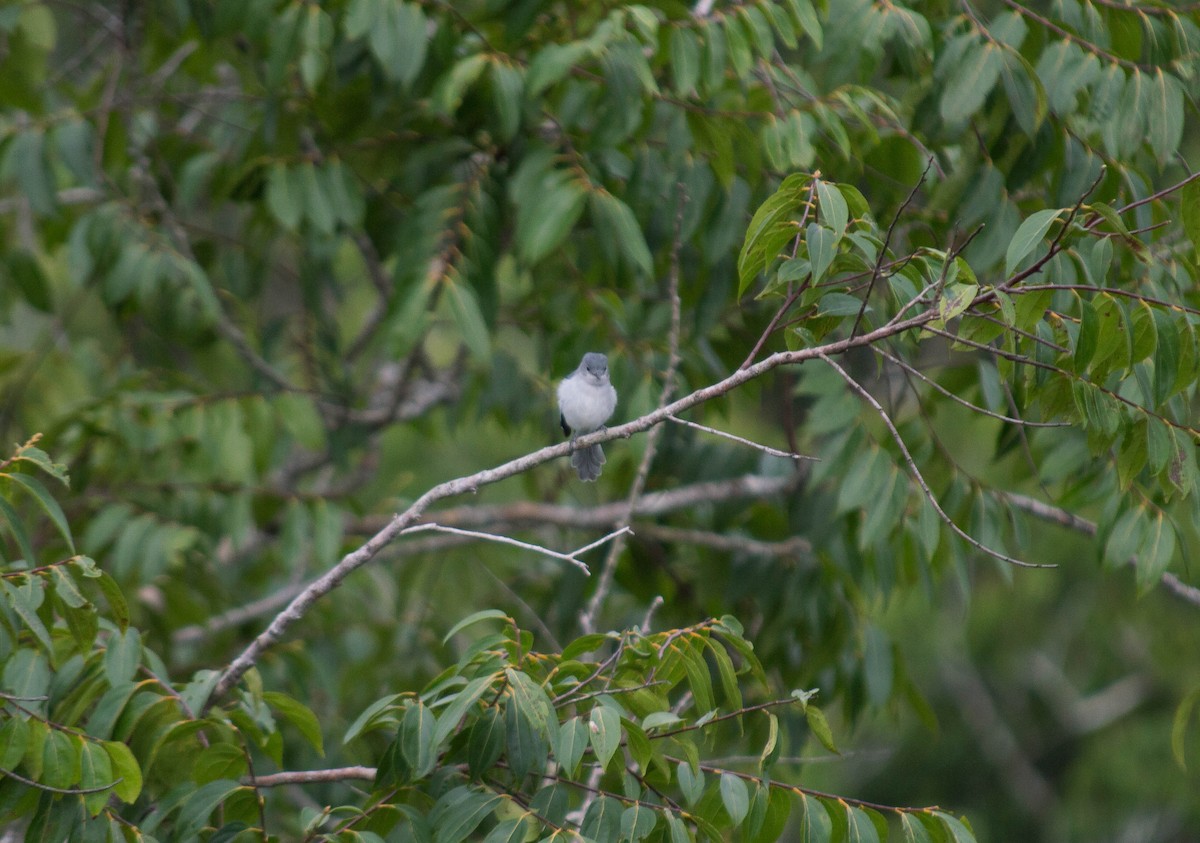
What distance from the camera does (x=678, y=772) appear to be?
7.39 ft

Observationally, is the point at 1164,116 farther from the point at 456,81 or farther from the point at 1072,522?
the point at 456,81

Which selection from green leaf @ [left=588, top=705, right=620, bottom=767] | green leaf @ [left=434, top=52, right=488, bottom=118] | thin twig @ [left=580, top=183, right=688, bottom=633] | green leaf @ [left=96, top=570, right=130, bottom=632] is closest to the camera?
green leaf @ [left=588, top=705, right=620, bottom=767]

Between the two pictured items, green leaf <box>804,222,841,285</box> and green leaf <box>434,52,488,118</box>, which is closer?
green leaf <box>804,222,841,285</box>

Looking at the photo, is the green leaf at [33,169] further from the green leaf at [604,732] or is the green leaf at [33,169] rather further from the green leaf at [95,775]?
the green leaf at [604,732]

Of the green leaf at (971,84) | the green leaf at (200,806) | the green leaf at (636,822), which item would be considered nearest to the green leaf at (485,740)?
the green leaf at (636,822)

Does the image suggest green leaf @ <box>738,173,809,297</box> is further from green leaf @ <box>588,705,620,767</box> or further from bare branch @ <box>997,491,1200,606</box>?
bare branch @ <box>997,491,1200,606</box>

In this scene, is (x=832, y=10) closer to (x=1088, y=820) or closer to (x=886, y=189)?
(x=886, y=189)

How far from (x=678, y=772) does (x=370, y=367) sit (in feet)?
14.1

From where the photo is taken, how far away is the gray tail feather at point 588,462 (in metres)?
3.94

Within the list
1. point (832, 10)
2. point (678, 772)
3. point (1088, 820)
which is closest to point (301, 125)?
point (832, 10)

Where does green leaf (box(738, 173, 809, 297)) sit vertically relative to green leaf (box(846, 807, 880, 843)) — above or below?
above

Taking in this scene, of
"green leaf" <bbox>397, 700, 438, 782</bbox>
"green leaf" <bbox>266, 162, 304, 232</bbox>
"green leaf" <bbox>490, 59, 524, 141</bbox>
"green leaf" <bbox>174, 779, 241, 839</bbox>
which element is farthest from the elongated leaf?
"green leaf" <bbox>490, 59, 524, 141</bbox>

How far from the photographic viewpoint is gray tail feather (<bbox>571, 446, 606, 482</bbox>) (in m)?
3.94

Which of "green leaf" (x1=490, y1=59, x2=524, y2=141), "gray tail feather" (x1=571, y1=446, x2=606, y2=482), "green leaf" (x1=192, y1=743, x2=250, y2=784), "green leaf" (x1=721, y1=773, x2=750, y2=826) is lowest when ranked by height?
"gray tail feather" (x1=571, y1=446, x2=606, y2=482)
